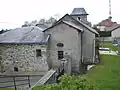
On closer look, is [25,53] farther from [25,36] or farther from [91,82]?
[91,82]

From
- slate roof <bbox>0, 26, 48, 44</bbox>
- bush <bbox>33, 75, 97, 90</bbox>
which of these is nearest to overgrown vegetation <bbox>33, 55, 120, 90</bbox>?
bush <bbox>33, 75, 97, 90</bbox>

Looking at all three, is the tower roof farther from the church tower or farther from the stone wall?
the stone wall

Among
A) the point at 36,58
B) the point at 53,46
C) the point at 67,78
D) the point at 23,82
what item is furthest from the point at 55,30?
the point at 67,78

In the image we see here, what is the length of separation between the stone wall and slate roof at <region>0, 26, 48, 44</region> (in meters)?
0.55

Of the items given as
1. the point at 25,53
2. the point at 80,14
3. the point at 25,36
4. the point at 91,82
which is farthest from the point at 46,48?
the point at 91,82

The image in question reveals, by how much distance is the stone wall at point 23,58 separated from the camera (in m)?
26.1

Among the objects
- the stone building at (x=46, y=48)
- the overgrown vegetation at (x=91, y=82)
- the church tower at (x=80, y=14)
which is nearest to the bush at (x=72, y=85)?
the overgrown vegetation at (x=91, y=82)

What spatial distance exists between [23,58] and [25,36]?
261 cm

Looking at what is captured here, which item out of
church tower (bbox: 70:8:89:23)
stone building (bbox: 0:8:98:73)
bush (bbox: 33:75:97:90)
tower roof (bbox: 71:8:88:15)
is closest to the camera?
bush (bbox: 33:75:97:90)

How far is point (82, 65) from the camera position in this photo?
27.5 meters

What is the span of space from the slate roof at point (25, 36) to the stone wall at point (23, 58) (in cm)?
55

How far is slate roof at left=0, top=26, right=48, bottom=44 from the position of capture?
86.5ft

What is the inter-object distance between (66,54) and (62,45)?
1.06 m

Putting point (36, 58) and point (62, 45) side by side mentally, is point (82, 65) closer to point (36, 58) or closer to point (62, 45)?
point (62, 45)
